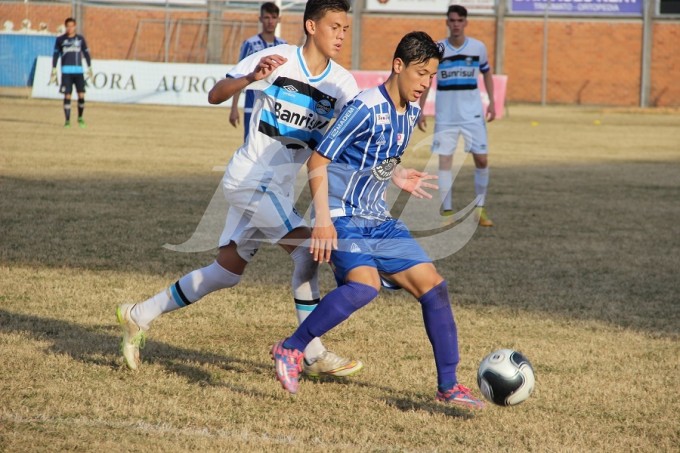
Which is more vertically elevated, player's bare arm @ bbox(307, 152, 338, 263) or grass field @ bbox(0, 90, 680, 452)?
player's bare arm @ bbox(307, 152, 338, 263)

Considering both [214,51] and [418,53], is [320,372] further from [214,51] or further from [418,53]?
[214,51]

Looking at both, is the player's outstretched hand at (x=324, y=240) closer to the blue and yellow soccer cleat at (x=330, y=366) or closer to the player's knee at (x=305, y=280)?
the player's knee at (x=305, y=280)

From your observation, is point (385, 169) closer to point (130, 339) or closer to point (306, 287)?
point (306, 287)

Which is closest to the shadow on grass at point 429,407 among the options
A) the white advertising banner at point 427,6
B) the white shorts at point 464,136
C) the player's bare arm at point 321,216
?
the player's bare arm at point 321,216

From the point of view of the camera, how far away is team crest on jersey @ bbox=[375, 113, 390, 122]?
4707 millimetres

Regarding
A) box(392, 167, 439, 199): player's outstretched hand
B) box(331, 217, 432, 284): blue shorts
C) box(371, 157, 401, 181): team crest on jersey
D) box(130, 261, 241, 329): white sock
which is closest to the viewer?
box(331, 217, 432, 284): blue shorts

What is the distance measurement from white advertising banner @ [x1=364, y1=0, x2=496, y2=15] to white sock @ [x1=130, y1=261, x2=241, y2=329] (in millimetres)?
38033

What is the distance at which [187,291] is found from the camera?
5.26 metres

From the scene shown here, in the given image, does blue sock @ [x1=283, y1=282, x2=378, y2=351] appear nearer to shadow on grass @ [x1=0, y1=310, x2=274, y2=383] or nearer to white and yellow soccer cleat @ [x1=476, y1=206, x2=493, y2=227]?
shadow on grass @ [x1=0, y1=310, x2=274, y2=383]

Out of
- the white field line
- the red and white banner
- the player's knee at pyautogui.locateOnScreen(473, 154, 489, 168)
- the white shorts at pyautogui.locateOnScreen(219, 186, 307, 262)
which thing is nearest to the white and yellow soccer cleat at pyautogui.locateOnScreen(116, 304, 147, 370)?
the white shorts at pyautogui.locateOnScreen(219, 186, 307, 262)

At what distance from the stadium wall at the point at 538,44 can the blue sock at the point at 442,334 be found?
35647mm

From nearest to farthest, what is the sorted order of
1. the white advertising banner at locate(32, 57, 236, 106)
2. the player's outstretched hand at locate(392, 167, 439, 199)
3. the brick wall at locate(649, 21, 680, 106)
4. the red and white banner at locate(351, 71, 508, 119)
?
1. the player's outstretched hand at locate(392, 167, 439, 199)
2. the red and white banner at locate(351, 71, 508, 119)
3. the white advertising banner at locate(32, 57, 236, 106)
4. the brick wall at locate(649, 21, 680, 106)

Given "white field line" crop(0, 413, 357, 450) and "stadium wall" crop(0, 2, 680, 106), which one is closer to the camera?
"white field line" crop(0, 413, 357, 450)

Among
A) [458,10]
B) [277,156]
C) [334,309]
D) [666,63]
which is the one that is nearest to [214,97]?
[277,156]
